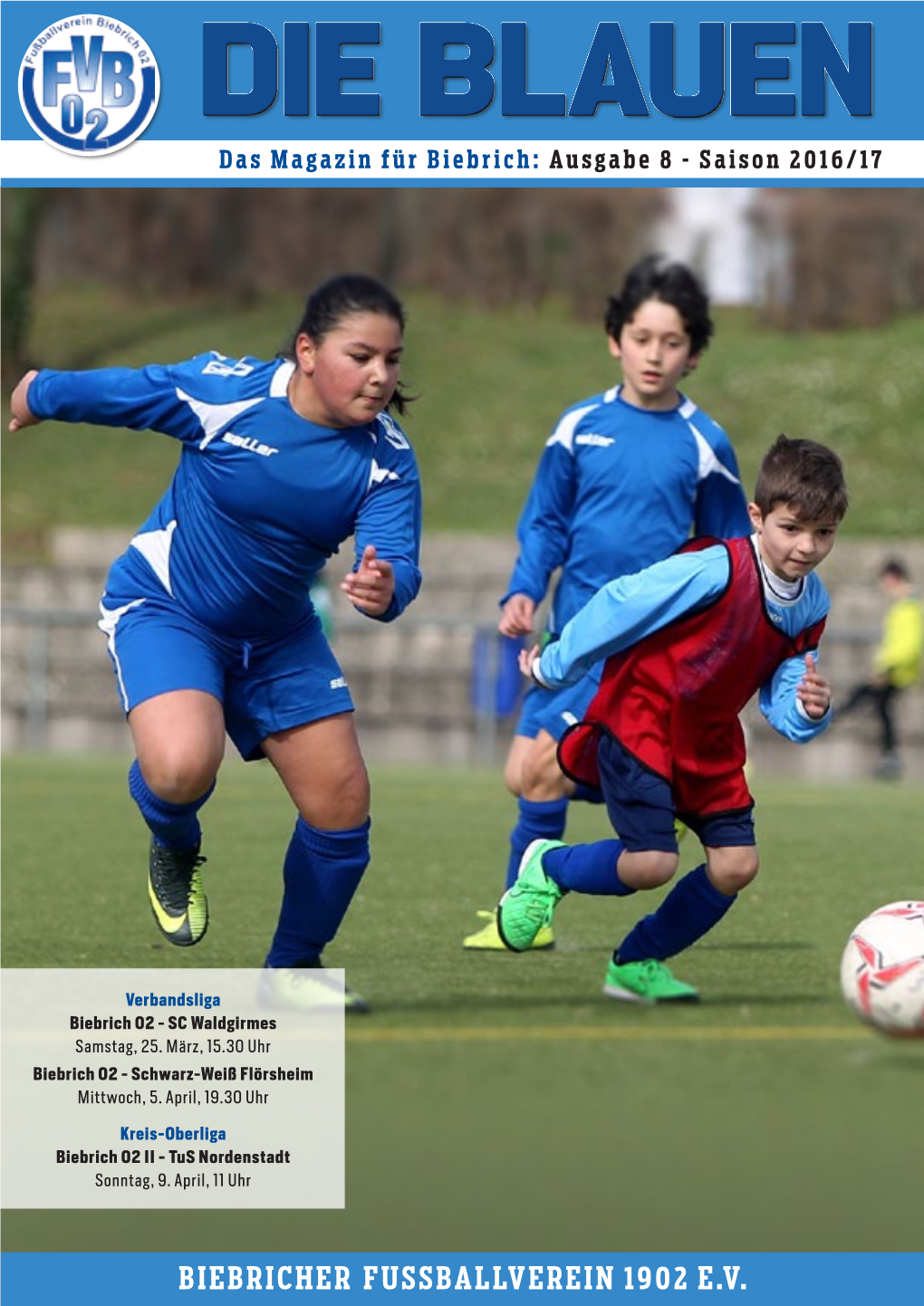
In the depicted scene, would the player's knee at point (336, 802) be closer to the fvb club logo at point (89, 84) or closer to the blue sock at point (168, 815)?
the blue sock at point (168, 815)

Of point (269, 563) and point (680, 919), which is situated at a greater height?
point (269, 563)

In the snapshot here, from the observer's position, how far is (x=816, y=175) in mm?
8422

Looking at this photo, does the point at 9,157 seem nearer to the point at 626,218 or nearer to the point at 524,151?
the point at 524,151

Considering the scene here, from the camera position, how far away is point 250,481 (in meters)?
6.04

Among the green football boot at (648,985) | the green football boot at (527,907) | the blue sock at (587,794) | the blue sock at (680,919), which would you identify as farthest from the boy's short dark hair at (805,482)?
the blue sock at (587,794)

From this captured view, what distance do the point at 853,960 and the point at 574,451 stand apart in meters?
2.60

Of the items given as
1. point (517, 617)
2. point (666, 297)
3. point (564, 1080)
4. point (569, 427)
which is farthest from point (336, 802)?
point (666, 297)

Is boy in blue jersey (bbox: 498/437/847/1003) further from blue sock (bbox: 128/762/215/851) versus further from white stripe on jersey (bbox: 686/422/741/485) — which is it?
white stripe on jersey (bbox: 686/422/741/485)

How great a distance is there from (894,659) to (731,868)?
1370cm

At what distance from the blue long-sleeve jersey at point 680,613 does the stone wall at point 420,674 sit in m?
14.7

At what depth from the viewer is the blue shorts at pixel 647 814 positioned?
6.00m

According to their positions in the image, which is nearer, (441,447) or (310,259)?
(441,447)

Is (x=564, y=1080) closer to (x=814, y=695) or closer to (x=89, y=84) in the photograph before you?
(x=814, y=695)

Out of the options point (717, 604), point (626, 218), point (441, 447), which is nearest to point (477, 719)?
point (441, 447)
